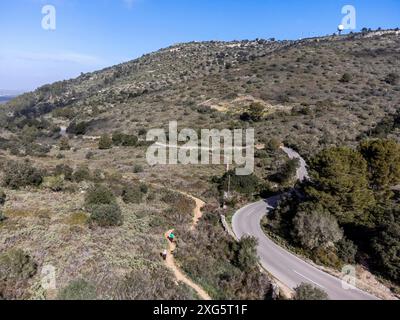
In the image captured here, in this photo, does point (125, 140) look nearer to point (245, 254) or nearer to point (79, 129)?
point (79, 129)

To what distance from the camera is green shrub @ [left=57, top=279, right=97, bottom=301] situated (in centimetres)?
1683

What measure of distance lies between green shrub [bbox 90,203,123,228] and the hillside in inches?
6.7

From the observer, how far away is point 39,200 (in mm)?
28484

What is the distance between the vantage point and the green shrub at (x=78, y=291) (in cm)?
1683

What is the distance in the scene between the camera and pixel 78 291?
1720 cm

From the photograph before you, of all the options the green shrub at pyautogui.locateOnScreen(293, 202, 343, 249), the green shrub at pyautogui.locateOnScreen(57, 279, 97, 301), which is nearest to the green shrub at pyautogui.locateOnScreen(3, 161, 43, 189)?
the green shrub at pyautogui.locateOnScreen(57, 279, 97, 301)

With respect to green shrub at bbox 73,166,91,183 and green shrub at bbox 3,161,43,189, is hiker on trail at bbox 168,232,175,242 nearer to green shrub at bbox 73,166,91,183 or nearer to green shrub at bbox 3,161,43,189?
green shrub at bbox 73,166,91,183

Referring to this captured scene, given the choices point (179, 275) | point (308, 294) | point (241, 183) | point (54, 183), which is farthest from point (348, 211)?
point (54, 183)

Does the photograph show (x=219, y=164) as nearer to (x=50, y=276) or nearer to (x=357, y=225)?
(x=357, y=225)

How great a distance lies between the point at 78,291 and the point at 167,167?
92.8 feet

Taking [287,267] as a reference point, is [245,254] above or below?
above

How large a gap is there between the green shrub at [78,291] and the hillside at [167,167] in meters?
0.10

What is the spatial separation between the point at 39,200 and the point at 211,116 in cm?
4709

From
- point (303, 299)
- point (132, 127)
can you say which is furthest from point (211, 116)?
point (303, 299)
